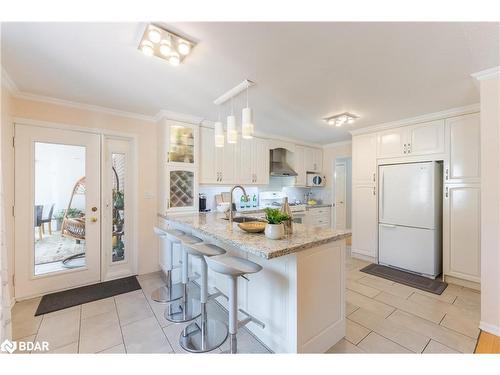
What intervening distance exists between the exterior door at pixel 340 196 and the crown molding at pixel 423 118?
1.73 metres

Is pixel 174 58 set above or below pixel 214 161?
above

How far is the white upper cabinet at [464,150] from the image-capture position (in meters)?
2.68

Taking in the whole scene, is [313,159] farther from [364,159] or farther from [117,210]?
[117,210]

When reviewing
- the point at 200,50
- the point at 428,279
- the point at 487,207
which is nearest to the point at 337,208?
the point at 428,279

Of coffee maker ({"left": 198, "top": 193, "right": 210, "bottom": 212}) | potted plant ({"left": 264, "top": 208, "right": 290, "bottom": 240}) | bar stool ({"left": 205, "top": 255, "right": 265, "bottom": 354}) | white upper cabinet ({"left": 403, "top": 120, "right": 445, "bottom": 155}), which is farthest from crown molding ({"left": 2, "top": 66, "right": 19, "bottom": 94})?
white upper cabinet ({"left": 403, "top": 120, "right": 445, "bottom": 155})

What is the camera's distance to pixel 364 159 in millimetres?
3771

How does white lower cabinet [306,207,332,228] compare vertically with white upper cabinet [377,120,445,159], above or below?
below

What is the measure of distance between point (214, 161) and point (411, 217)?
3.21 m

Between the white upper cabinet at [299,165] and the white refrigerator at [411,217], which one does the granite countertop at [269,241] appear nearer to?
the white refrigerator at [411,217]

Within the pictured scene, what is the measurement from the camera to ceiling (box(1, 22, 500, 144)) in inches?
55.4

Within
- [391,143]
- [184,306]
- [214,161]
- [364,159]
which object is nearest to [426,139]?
[391,143]

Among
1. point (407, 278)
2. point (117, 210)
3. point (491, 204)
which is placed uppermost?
point (491, 204)

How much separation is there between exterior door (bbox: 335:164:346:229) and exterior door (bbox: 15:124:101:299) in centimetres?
487

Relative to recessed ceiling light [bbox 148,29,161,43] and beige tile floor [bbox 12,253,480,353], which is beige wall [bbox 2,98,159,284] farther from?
recessed ceiling light [bbox 148,29,161,43]
